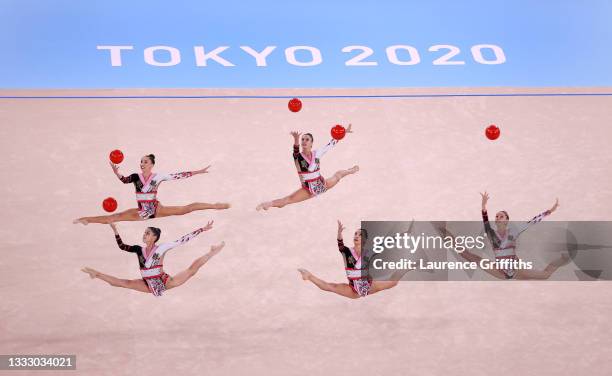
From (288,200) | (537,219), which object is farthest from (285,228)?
(537,219)

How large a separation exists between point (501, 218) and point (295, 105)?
6.81 feet

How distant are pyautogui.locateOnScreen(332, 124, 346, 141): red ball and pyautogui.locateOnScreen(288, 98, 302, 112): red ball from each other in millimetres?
367

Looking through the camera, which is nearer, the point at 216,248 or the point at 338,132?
the point at 216,248

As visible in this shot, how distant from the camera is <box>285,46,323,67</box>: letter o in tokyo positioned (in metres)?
6.92

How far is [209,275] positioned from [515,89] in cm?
324

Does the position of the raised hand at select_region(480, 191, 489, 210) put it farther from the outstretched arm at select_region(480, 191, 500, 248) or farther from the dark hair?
the dark hair

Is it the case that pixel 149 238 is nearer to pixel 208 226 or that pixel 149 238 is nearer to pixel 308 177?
pixel 208 226

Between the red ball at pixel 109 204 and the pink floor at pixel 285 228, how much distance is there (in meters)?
0.06

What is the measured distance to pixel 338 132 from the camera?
694 cm

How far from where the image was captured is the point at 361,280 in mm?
6633

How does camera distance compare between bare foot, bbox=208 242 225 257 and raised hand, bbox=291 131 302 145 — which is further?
raised hand, bbox=291 131 302 145

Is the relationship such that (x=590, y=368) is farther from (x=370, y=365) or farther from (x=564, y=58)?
(x=564, y=58)

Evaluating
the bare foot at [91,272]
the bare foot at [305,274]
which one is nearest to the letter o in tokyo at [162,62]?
the bare foot at [91,272]

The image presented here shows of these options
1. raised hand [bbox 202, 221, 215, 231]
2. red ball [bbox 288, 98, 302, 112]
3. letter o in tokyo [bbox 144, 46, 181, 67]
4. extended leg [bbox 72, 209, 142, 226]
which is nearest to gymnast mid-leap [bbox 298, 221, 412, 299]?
raised hand [bbox 202, 221, 215, 231]
